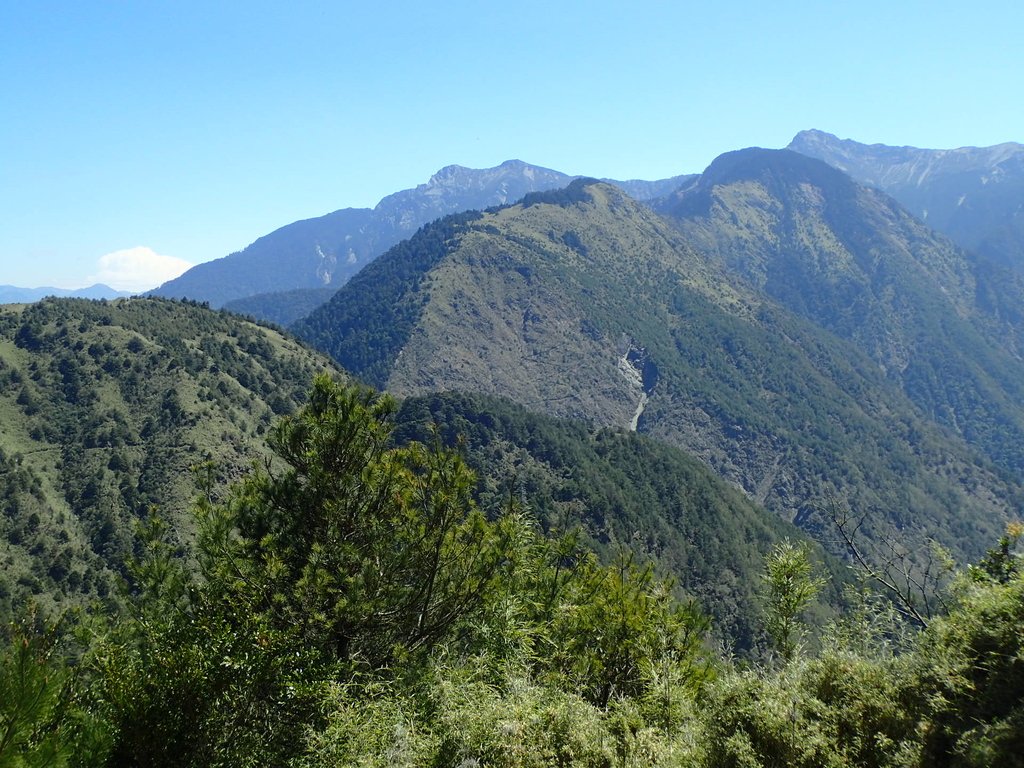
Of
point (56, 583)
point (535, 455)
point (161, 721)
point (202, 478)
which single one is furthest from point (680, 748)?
point (535, 455)

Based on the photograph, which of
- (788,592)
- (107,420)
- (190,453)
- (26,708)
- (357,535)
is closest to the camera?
(26,708)

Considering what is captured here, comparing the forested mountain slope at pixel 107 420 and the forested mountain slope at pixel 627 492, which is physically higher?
the forested mountain slope at pixel 107 420

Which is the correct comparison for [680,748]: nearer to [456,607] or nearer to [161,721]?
[456,607]

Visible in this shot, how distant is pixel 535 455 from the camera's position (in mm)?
146375

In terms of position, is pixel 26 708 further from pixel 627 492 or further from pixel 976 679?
pixel 627 492

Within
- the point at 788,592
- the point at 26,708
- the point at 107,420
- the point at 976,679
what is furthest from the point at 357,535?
the point at 107,420

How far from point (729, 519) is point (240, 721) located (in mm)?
146360

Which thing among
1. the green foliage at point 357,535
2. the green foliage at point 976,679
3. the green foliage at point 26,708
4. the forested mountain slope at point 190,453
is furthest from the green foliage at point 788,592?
the forested mountain slope at point 190,453

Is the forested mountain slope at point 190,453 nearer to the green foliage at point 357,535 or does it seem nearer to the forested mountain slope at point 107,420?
the forested mountain slope at point 107,420

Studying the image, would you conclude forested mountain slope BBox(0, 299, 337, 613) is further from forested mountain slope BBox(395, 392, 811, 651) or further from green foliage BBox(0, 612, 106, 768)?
green foliage BBox(0, 612, 106, 768)

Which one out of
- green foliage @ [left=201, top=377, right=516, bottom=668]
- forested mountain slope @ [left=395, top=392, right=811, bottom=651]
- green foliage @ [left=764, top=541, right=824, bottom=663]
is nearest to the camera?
green foliage @ [left=201, top=377, right=516, bottom=668]

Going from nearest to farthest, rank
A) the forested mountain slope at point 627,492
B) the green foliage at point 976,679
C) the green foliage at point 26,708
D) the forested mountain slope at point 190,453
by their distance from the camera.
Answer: the green foliage at point 26,708, the green foliage at point 976,679, the forested mountain slope at point 190,453, the forested mountain slope at point 627,492

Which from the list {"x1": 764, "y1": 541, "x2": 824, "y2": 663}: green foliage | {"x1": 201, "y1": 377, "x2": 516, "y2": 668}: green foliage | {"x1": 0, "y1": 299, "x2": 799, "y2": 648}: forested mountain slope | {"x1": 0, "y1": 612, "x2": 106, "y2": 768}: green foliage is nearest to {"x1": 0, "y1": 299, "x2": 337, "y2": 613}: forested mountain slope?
{"x1": 0, "y1": 299, "x2": 799, "y2": 648}: forested mountain slope

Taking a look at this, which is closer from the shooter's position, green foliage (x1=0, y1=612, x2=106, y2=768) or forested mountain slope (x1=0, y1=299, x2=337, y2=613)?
green foliage (x1=0, y1=612, x2=106, y2=768)
